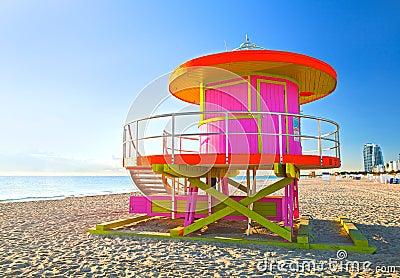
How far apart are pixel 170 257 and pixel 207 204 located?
2.87 m

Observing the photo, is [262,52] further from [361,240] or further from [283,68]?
[361,240]

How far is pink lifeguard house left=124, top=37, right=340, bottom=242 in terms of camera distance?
779 cm

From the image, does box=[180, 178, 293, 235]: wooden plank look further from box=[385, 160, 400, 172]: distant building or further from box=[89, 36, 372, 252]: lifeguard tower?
box=[385, 160, 400, 172]: distant building

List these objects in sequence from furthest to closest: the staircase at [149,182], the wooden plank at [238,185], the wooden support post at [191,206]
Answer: the wooden plank at [238,185], the staircase at [149,182], the wooden support post at [191,206]

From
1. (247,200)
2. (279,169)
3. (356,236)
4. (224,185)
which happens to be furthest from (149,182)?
(356,236)

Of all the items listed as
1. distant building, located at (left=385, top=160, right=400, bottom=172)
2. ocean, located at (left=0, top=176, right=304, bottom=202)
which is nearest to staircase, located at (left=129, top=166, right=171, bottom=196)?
ocean, located at (left=0, top=176, right=304, bottom=202)

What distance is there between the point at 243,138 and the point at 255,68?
174 cm

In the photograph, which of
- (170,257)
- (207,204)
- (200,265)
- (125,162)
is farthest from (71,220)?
(200,265)

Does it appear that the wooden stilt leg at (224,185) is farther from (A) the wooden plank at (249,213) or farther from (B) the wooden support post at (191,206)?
(A) the wooden plank at (249,213)

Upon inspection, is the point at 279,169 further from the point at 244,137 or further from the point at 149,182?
the point at 149,182

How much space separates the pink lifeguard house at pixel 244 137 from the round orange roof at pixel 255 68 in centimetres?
2

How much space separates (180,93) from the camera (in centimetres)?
1128

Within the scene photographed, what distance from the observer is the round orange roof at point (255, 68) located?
26.5 feet

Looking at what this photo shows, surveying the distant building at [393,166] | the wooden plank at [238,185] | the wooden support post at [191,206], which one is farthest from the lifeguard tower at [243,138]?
the distant building at [393,166]
